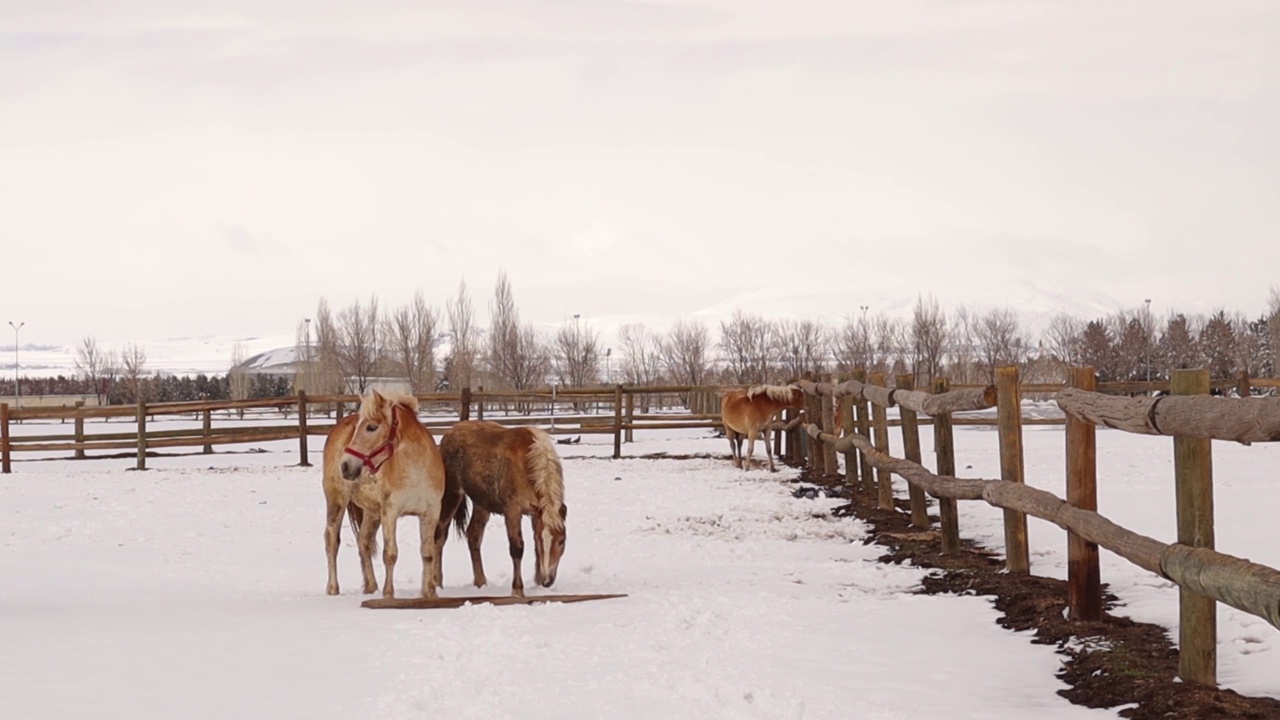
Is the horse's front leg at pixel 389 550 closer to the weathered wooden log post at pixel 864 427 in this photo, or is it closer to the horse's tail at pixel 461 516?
the horse's tail at pixel 461 516

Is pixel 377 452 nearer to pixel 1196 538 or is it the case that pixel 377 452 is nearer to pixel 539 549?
pixel 539 549

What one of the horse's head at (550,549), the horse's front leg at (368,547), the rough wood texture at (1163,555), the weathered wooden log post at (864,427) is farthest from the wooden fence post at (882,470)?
the horse's front leg at (368,547)

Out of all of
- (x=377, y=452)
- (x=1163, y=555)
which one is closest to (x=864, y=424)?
(x=377, y=452)

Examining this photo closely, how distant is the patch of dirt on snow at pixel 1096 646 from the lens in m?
4.49

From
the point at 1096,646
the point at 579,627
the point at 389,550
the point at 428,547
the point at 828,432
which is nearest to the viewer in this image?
the point at 1096,646

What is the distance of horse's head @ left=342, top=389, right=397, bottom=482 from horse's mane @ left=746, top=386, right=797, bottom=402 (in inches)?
479

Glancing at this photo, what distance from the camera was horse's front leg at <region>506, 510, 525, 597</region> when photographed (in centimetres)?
791

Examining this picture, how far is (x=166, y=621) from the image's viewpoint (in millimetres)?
6727

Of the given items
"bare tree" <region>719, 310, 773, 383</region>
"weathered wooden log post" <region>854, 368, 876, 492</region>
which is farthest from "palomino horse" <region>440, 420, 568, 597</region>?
"bare tree" <region>719, 310, 773, 383</region>

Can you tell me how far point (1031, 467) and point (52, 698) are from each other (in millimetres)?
15788

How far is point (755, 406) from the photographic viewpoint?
19.6 meters

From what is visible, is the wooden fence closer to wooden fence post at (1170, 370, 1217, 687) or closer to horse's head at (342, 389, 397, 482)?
wooden fence post at (1170, 370, 1217, 687)

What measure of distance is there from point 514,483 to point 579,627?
6.46 feet

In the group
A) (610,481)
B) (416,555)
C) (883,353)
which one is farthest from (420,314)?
(416,555)
